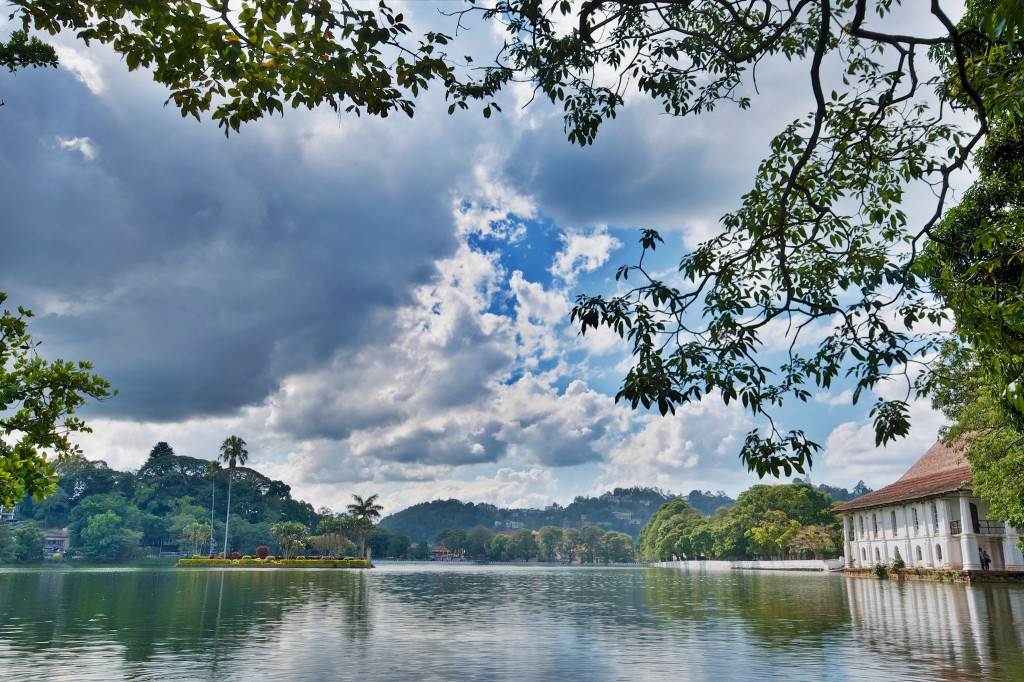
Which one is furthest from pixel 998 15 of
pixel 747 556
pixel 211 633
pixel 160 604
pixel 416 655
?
pixel 747 556

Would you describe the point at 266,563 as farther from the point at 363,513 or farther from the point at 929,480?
the point at 929,480

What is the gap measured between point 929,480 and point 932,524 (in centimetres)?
607

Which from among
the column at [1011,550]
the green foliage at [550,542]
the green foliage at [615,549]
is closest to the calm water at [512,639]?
the column at [1011,550]

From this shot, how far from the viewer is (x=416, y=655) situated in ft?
49.0

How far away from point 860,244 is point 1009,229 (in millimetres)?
1601

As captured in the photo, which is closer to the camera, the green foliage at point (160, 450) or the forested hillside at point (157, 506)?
the forested hillside at point (157, 506)

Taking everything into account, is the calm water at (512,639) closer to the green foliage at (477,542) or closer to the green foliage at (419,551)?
the green foliage at (419,551)

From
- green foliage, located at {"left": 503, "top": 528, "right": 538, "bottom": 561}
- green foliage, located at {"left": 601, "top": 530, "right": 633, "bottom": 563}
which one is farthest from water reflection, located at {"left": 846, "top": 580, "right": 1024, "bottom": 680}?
green foliage, located at {"left": 601, "top": 530, "right": 633, "bottom": 563}

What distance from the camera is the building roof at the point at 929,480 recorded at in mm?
48438

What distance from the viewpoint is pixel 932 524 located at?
164 ft

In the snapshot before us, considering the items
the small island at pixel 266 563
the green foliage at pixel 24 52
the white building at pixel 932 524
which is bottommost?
the small island at pixel 266 563

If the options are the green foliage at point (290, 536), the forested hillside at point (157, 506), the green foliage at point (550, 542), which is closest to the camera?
the green foliage at point (290, 536)

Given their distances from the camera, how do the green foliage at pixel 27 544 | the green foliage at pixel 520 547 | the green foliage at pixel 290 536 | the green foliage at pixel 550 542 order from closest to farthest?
the green foliage at pixel 290 536, the green foliage at pixel 27 544, the green foliage at pixel 520 547, the green foliage at pixel 550 542

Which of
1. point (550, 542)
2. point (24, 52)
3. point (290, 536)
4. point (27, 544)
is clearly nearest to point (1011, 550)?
point (24, 52)
